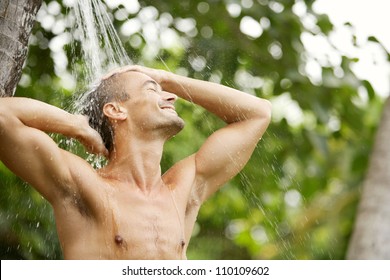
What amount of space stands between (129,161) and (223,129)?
501mm

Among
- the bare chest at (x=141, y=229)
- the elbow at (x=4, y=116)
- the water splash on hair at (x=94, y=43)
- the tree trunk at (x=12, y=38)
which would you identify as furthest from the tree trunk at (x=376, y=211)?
the elbow at (x=4, y=116)

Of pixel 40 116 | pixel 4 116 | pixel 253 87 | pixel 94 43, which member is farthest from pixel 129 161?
pixel 253 87

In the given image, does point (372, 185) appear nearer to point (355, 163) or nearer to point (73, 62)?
point (355, 163)

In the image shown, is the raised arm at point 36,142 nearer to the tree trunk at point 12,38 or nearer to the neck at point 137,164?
the tree trunk at point 12,38

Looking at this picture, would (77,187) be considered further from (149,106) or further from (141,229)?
(149,106)

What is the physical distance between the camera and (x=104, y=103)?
4129mm

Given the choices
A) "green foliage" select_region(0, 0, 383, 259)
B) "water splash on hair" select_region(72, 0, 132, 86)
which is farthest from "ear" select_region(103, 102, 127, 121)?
"green foliage" select_region(0, 0, 383, 259)

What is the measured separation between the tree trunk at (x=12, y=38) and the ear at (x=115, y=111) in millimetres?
452

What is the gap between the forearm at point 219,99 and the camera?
425 centimetres

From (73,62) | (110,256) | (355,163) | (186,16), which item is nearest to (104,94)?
(110,256)

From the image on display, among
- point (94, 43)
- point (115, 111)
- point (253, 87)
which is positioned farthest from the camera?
point (253, 87)

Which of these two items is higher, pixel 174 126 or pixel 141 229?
pixel 174 126
